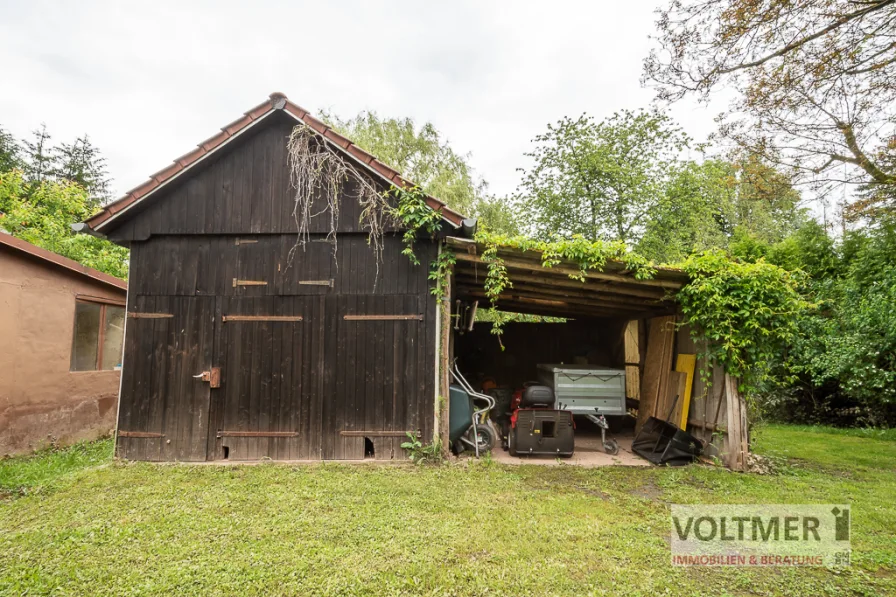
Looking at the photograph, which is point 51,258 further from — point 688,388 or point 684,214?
point 684,214

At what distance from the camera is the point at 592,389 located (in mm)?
6555

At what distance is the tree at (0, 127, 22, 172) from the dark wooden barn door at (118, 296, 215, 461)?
1931 centimetres

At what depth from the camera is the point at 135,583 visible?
8.56 feet

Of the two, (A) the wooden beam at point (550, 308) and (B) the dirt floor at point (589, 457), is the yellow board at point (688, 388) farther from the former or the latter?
(A) the wooden beam at point (550, 308)

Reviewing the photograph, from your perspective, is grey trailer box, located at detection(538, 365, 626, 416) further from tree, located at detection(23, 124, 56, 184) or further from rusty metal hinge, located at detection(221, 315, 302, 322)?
tree, located at detection(23, 124, 56, 184)

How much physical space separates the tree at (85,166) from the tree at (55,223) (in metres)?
11.1

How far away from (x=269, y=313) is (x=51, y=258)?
3459 millimetres

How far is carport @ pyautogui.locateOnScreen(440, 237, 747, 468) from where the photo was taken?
539 cm

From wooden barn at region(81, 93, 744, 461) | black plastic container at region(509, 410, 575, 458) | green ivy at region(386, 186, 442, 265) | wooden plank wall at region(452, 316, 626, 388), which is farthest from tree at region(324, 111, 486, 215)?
black plastic container at region(509, 410, 575, 458)

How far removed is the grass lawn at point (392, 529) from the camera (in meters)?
2.63

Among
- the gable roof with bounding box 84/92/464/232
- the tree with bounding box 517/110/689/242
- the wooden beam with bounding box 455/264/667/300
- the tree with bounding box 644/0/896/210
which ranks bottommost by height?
the wooden beam with bounding box 455/264/667/300

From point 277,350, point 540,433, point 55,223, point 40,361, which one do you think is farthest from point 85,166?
point 540,433

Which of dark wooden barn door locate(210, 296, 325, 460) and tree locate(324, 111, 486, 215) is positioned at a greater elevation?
tree locate(324, 111, 486, 215)

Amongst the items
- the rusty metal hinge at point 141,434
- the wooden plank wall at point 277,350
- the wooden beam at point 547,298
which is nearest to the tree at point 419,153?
the wooden beam at point 547,298
